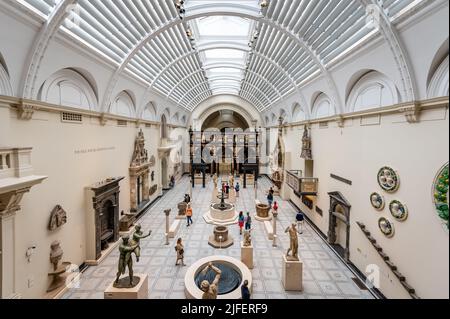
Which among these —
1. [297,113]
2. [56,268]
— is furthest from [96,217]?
[297,113]

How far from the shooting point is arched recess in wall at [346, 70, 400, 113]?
725cm

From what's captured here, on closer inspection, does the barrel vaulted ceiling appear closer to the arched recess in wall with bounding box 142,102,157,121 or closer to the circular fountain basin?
the arched recess in wall with bounding box 142,102,157,121

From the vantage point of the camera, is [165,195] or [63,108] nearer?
[63,108]

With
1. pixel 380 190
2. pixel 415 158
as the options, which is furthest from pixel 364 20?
pixel 380 190

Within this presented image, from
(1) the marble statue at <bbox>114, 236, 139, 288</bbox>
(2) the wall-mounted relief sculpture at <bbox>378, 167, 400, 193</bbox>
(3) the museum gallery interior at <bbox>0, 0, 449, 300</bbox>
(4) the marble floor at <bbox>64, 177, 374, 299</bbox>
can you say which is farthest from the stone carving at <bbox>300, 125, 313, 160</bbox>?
(1) the marble statue at <bbox>114, 236, 139, 288</bbox>

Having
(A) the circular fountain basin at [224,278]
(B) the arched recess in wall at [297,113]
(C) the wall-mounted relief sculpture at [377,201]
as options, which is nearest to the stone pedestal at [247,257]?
(A) the circular fountain basin at [224,278]

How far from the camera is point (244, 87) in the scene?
944 inches

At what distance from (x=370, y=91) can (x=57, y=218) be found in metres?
12.3

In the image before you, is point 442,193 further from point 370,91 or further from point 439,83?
point 370,91

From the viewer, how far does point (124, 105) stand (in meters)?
12.7

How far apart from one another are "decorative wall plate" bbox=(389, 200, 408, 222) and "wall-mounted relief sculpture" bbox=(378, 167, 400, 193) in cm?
38

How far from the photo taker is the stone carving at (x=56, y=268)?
719 centimetres
